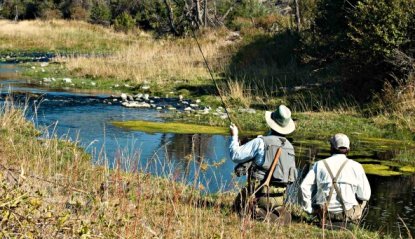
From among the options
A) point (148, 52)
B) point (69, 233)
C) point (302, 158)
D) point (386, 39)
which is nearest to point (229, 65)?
point (148, 52)

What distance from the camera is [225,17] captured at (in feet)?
153

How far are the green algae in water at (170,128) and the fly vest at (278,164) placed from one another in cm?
755

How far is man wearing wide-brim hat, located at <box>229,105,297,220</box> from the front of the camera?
7.52 m

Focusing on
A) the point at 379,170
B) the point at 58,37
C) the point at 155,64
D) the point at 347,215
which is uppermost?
the point at 58,37

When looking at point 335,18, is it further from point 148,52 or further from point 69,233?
point 69,233

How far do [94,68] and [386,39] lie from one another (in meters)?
13.0

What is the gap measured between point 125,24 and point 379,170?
1684 inches

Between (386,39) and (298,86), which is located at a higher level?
(386,39)

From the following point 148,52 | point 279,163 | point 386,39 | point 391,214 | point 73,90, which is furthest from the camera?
point 148,52

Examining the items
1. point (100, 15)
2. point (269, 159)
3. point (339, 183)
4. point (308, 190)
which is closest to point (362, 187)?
point (339, 183)

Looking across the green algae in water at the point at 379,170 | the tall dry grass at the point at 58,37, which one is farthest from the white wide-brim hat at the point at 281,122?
the tall dry grass at the point at 58,37

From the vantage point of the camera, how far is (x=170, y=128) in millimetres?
15562

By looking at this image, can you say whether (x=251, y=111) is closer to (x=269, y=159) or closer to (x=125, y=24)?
(x=269, y=159)

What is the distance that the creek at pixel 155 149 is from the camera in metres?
8.95
